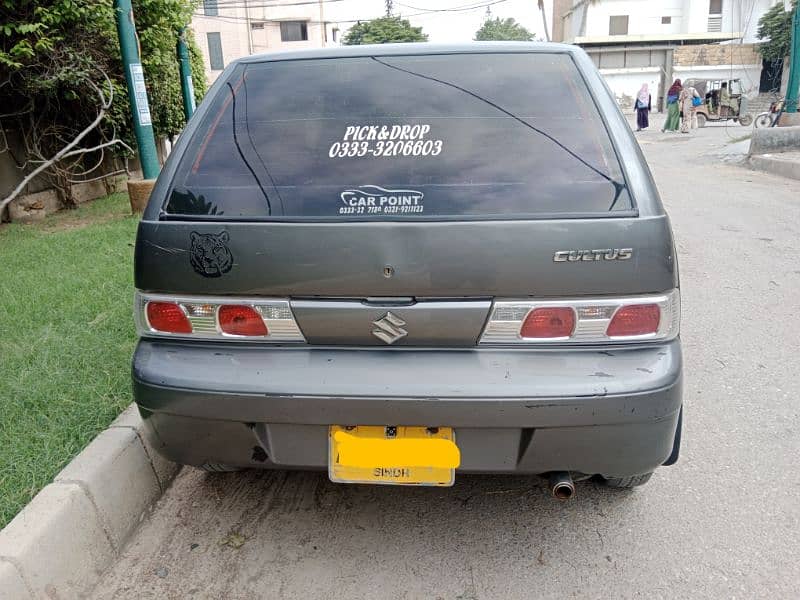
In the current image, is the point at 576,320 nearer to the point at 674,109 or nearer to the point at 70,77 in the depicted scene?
the point at 70,77

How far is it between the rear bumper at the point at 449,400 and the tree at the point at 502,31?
8187 cm

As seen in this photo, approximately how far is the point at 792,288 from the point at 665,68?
4295 cm

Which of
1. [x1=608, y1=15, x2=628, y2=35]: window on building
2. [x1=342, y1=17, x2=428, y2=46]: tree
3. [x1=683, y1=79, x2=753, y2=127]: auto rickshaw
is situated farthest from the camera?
[x1=342, y1=17, x2=428, y2=46]: tree

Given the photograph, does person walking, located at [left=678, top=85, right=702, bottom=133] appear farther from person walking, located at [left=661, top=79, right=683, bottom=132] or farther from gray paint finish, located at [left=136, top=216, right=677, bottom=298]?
gray paint finish, located at [left=136, top=216, right=677, bottom=298]

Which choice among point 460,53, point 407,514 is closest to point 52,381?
point 407,514

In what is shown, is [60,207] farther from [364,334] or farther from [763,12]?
[763,12]

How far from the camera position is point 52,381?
3148 mm

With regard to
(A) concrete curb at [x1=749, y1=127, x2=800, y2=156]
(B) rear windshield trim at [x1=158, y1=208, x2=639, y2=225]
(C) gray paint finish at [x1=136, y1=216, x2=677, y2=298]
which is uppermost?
(B) rear windshield trim at [x1=158, y1=208, x2=639, y2=225]

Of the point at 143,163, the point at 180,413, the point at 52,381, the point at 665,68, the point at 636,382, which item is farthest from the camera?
the point at 665,68

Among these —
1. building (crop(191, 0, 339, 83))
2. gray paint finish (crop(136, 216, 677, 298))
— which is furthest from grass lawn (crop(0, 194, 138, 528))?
building (crop(191, 0, 339, 83))

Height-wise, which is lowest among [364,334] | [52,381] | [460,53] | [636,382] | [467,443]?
[52,381]

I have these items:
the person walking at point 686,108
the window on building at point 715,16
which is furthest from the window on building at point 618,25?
the person walking at point 686,108

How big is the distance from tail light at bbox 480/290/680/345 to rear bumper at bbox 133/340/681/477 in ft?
0.14

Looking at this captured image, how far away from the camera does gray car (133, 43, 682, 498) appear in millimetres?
1889
